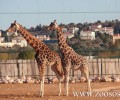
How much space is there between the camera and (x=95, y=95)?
54.0ft

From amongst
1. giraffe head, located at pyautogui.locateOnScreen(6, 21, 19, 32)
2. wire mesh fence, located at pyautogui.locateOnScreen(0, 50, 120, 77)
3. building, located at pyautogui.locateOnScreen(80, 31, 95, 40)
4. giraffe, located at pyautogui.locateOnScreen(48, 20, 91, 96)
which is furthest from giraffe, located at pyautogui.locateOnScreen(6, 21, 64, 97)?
building, located at pyautogui.locateOnScreen(80, 31, 95, 40)

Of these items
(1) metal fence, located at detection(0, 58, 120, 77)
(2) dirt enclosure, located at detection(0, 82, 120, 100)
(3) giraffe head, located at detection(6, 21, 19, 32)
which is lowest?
(2) dirt enclosure, located at detection(0, 82, 120, 100)

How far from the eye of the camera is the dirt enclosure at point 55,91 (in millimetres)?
15950

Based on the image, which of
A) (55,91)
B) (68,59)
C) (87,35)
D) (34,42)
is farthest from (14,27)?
(87,35)

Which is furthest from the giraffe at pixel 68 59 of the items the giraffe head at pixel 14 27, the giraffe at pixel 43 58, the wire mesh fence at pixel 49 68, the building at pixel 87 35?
the building at pixel 87 35

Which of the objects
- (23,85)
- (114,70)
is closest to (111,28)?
(114,70)

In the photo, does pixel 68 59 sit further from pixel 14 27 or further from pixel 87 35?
pixel 87 35

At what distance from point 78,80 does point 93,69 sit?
2254 millimetres

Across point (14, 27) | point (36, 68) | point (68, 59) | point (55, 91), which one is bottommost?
point (55, 91)

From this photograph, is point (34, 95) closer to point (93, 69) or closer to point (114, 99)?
point (114, 99)

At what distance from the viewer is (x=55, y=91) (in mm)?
18125

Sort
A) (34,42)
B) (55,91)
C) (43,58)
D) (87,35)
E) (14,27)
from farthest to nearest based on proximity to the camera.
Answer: (87,35) → (55,91) → (14,27) → (34,42) → (43,58)

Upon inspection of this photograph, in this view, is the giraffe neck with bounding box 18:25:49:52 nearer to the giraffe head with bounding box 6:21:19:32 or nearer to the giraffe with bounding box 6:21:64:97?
the giraffe with bounding box 6:21:64:97

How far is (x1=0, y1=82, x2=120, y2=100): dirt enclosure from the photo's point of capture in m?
15.9
